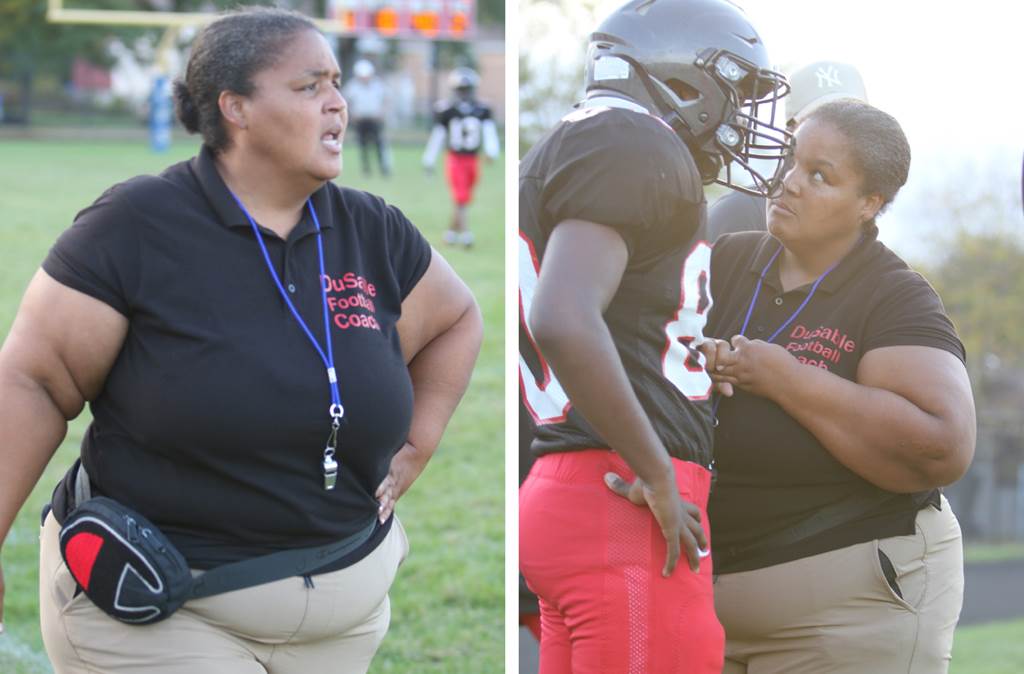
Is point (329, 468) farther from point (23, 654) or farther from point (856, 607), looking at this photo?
point (23, 654)

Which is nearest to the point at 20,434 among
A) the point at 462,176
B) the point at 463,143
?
the point at 462,176

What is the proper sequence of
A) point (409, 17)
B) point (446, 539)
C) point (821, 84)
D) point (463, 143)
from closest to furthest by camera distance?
point (821, 84)
point (446, 539)
point (463, 143)
point (409, 17)

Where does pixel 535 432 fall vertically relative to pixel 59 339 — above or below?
below

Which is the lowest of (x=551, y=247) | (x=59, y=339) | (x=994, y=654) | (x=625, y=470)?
(x=994, y=654)

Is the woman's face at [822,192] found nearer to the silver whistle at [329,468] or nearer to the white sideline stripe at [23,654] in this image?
the silver whistle at [329,468]

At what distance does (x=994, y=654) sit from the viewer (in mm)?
6914

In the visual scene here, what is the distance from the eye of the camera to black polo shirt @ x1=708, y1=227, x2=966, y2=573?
7.13 ft

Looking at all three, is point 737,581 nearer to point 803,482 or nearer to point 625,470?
point 803,482

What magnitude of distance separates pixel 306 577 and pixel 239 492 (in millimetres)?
168

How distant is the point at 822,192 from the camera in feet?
7.19

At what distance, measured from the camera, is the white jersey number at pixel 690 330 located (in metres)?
1.99

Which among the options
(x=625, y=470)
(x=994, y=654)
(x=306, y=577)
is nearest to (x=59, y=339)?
(x=306, y=577)

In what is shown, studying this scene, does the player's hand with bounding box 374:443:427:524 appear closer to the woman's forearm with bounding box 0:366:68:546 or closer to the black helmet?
the woman's forearm with bounding box 0:366:68:546

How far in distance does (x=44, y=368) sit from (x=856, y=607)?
4.34 ft
